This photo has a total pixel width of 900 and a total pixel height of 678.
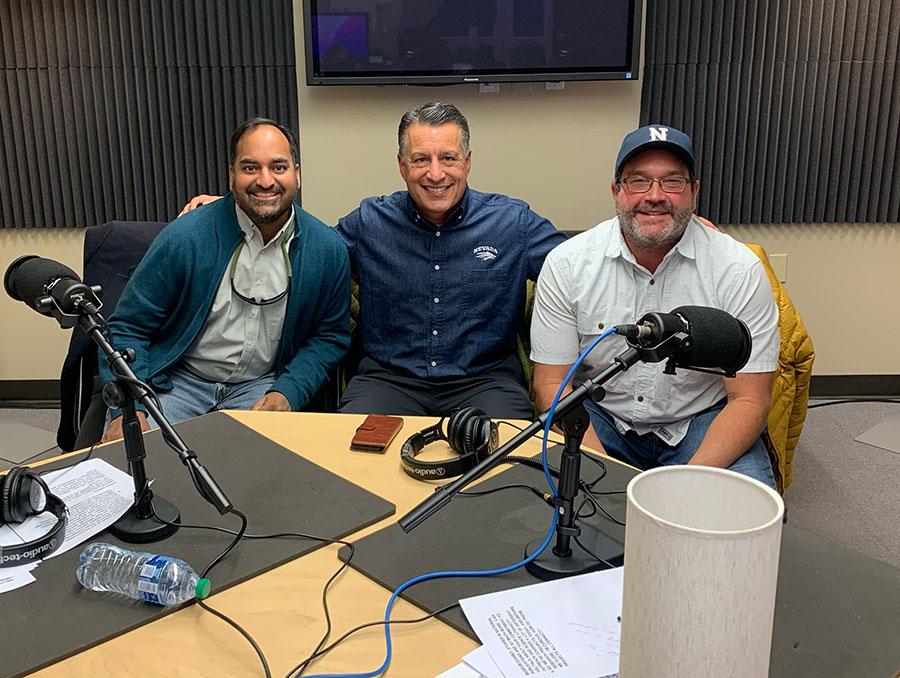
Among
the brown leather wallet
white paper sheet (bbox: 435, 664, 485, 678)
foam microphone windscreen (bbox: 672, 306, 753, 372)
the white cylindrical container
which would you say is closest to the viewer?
the white cylindrical container

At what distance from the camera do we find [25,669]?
959mm

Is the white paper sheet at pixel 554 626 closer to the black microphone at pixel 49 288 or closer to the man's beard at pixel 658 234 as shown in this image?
the black microphone at pixel 49 288

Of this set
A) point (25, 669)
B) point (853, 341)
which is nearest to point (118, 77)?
point (25, 669)

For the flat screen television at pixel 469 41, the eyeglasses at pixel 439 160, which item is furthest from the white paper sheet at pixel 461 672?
the flat screen television at pixel 469 41

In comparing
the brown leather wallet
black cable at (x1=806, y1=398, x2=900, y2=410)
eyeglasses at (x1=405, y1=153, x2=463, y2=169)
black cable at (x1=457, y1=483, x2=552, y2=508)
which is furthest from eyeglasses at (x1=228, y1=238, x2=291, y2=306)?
black cable at (x1=806, y1=398, x2=900, y2=410)

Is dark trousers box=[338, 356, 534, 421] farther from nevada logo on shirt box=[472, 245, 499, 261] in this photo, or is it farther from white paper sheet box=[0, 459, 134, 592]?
white paper sheet box=[0, 459, 134, 592]

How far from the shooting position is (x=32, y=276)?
127 centimetres

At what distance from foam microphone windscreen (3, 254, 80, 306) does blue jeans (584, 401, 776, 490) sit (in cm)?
132

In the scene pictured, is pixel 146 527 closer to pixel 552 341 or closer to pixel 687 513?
pixel 687 513

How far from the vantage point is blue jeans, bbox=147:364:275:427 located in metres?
2.30

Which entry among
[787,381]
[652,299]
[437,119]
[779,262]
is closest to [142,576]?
[652,299]

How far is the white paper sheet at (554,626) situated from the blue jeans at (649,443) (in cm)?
93

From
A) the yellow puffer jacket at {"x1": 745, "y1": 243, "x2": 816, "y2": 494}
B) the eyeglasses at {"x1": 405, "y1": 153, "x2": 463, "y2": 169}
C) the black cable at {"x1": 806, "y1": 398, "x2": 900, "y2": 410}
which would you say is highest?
the eyeglasses at {"x1": 405, "y1": 153, "x2": 463, "y2": 169}

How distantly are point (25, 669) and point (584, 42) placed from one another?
297cm
